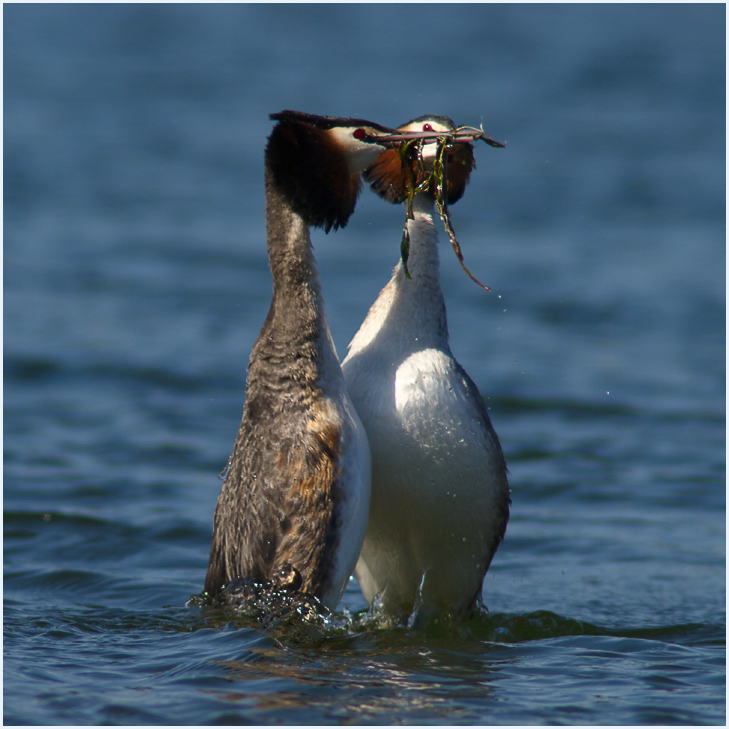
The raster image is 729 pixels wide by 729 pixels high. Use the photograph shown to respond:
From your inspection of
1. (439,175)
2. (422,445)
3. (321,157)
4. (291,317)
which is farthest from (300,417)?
(439,175)

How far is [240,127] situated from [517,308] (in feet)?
38.4

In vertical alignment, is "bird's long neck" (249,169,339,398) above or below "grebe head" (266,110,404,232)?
below

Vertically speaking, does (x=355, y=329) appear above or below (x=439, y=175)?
below

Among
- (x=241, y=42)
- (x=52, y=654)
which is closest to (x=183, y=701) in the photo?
(x=52, y=654)

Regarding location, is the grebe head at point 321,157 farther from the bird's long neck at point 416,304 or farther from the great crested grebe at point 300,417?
the bird's long neck at point 416,304

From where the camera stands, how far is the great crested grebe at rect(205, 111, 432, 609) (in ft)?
18.9

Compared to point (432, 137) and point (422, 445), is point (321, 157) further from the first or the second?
point (422, 445)

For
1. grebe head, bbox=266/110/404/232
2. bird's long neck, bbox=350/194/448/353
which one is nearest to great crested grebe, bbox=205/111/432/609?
grebe head, bbox=266/110/404/232

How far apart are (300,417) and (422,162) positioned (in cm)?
180

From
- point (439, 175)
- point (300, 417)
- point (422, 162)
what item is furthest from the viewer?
point (422, 162)

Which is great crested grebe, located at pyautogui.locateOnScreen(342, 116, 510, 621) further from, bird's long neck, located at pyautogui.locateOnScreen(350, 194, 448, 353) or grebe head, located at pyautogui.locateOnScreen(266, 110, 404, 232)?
grebe head, located at pyautogui.locateOnScreen(266, 110, 404, 232)

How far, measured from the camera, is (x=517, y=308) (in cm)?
1638

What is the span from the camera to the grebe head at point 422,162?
6.20m

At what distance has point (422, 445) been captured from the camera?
6.05m
